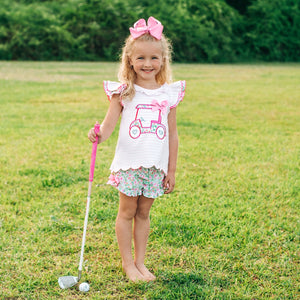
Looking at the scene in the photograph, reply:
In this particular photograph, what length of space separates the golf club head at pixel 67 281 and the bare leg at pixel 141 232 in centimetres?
43

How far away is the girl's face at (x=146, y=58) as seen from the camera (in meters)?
2.61

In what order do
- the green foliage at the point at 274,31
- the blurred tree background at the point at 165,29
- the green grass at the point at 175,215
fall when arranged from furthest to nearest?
the green foliage at the point at 274,31, the blurred tree background at the point at 165,29, the green grass at the point at 175,215

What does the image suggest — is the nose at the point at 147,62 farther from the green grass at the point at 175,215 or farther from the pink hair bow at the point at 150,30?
the green grass at the point at 175,215

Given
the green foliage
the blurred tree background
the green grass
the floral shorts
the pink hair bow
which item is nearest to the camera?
the pink hair bow

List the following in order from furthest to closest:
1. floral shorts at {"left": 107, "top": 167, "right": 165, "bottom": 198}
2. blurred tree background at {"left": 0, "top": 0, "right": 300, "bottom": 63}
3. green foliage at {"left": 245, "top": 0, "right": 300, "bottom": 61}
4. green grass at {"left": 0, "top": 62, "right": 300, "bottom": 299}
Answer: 1. green foliage at {"left": 245, "top": 0, "right": 300, "bottom": 61}
2. blurred tree background at {"left": 0, "top": 0, "right": 300, "bottom": 63}
3. green grass at {"left": 0, "top": 62, "right": 300, "bottom": 299}
4. floral shorts at {"left": 107, "top": 167, "right": 165, "bottom": 198}

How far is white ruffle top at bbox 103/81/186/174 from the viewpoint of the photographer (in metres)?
2.62

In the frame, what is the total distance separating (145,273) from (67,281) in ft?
1.64

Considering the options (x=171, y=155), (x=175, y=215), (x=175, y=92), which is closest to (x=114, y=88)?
(x=175, y=92)

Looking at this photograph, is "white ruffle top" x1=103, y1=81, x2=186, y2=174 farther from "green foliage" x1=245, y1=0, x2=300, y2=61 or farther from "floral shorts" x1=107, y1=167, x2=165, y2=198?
"green foliage" x1=245, y1=0, x2=300, y2=61

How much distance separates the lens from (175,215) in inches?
147

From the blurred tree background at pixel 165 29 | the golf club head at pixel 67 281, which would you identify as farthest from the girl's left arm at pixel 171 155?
the blurred tree background at pixel 165 29

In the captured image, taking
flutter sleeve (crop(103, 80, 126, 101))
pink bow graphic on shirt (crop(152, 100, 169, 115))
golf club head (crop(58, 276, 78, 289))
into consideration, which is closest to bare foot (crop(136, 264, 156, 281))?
golf club head (crop(58, 276, 78, 289))

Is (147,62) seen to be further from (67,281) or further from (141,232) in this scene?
(67,281)

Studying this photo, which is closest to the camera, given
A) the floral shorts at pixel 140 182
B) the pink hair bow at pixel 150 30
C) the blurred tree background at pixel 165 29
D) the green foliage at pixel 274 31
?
the pink hair bow at pixel 150 30
